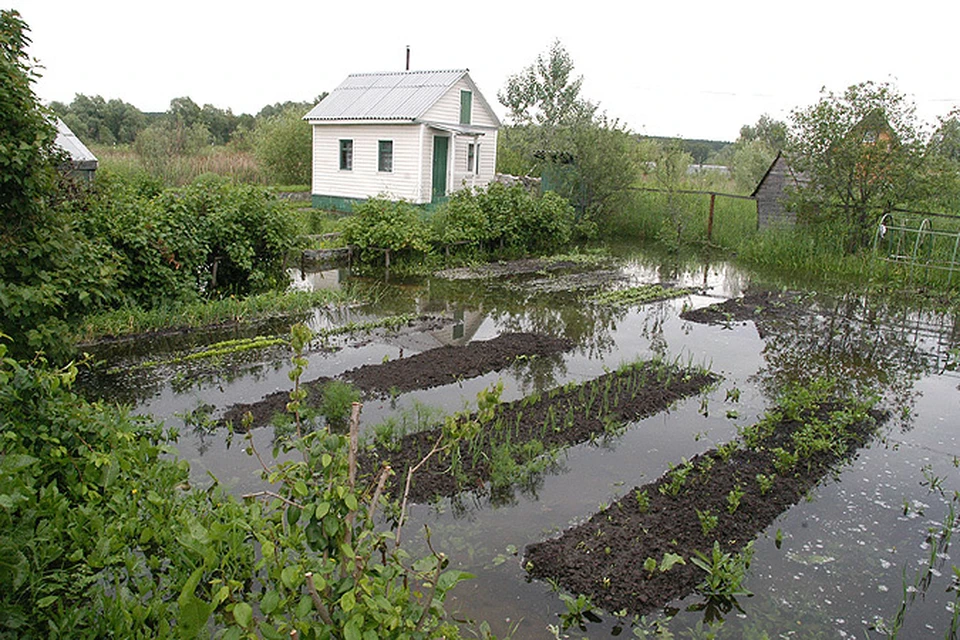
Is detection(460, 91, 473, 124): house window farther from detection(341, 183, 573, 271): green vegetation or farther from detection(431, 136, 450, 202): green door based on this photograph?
detection(341, 183, 573, 271): green vegetation

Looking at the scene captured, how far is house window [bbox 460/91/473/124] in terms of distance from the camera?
23.4 meters

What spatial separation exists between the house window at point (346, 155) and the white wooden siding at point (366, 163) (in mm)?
118

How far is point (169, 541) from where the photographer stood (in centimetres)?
384

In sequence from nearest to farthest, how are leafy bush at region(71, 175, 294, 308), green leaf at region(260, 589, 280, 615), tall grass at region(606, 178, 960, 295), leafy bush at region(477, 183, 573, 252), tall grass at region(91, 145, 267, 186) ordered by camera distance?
green leaf at region(260, 589, 280, 615) < leafy bush at region(71, 175, 294, 308) < tall grass at region(606, 178, 960, 295) < leafy bush at region(477, 183, 573, 252) < tall grass at region(91, 145, 267, 186)

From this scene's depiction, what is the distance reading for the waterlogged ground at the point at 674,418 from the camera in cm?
432

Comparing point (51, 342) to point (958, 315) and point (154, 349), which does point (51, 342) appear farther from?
point (958, 315)

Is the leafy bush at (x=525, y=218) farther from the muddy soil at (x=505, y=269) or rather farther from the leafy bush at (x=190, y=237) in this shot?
the leafy bush at (x=190, y=237)

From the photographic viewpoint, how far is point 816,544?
497 centimetres

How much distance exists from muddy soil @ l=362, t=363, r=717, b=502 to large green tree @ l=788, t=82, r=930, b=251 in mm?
9865

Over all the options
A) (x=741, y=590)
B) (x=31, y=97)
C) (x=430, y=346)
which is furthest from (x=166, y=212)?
(x=741, y=590)

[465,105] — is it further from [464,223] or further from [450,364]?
[450,364]

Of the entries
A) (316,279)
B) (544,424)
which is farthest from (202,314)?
(544,424)

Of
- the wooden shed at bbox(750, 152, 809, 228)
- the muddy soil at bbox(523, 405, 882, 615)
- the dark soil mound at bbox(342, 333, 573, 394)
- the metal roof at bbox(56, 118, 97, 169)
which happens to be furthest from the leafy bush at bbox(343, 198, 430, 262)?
the muddy soil at bbox(523, 405, 882, 615)

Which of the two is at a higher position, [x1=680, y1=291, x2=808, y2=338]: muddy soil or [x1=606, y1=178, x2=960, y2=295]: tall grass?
[x1=606, y1=178, x2=960, y2=295]: tall grass
